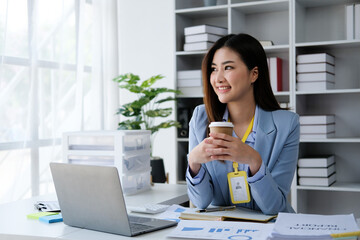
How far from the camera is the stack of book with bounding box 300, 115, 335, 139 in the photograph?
3367mm

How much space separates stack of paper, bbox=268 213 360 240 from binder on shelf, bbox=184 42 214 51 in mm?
2296

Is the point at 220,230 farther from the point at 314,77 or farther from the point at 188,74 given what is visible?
the point at 188,74

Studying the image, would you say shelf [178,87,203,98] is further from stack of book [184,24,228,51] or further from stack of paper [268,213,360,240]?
stack of paper [268,213,360,240]

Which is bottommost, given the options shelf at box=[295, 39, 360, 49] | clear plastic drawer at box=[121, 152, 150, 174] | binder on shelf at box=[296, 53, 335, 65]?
clear plastic drawer at box=[121, 152, 150, 174]

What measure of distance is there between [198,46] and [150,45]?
0.87m

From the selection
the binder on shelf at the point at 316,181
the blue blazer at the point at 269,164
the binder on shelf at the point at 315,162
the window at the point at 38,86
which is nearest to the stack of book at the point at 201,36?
the window at the point at 38,86

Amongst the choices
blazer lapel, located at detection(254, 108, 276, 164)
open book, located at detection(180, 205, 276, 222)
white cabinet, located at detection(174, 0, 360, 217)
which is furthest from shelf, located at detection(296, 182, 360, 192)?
open book, located at detection(180, 205, 276, 222)

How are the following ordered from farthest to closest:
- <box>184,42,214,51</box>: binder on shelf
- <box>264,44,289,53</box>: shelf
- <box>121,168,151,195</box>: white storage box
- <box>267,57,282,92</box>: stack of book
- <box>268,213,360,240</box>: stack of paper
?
<box>184,42,214,51</box>: binder on shelf → <box>267,57,282,92</box>: stack of book → <box>264,44,289,53</box>: shelf → <box>121,168,151,195</box>: white storage box → <box>268,213,360,240</box>: stack of paper

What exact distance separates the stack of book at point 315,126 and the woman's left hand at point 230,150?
5.81 feet

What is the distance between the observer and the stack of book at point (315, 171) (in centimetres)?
334

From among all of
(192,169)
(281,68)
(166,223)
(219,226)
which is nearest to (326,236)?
(219,226)

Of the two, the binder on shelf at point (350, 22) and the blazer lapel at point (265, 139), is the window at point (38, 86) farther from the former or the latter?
the binder on shelf at point (350, 22)

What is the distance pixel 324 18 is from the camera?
12.0ft

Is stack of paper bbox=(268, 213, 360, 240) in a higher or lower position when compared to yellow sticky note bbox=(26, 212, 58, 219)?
higher
